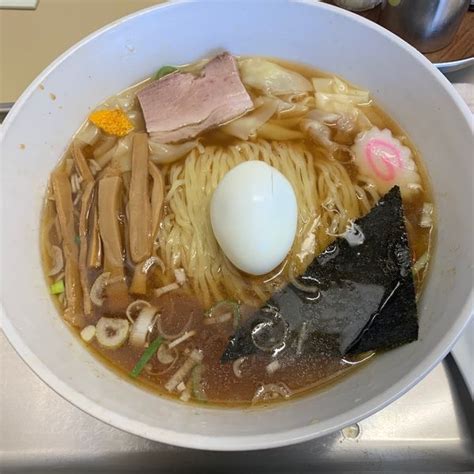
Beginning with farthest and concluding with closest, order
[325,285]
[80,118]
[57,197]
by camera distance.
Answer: [80,118] → [57,197] → [325,285]

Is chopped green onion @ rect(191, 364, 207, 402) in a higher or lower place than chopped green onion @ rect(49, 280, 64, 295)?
lower

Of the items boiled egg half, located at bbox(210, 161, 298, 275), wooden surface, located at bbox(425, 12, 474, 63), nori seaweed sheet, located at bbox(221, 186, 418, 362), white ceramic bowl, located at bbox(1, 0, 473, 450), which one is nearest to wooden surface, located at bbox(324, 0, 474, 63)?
wooden surface, located at bbox(425, 12, 474, 63)

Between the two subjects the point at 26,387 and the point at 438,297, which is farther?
the point at 26,387

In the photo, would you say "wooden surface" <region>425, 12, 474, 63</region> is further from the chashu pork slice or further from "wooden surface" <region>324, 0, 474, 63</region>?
the chashu pork slice

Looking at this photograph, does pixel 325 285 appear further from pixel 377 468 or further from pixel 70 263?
pixel 70 263

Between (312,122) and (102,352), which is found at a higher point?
(312,122)

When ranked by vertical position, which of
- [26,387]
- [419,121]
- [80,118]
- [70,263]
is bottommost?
[26,387]

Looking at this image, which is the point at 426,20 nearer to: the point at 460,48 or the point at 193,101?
the point at 460,48

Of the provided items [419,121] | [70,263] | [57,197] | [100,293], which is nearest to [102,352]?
[100,293]
